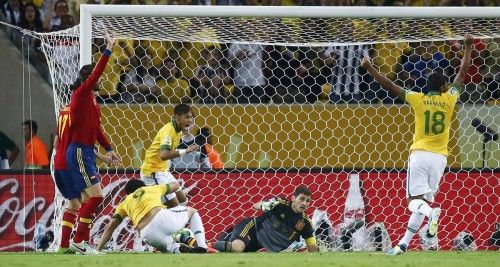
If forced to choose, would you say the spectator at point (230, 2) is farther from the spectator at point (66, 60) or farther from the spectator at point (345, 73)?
the spectator at point (66, 60)

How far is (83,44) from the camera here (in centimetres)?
1401

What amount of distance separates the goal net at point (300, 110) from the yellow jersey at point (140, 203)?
4.41ft

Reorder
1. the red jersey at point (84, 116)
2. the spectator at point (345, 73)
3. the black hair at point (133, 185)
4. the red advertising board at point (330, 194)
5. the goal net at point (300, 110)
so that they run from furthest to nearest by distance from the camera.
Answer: the spectator at point (345, 73) → the red advertising board at point (330, 194) → the goal net at point (300, 110) → the black hair at point (133, 185) → the red jersey at point (84, 116)

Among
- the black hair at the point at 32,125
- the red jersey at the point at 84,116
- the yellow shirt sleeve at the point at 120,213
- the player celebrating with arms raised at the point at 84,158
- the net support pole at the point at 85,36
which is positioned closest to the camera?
the red jersey at the point at 84,116

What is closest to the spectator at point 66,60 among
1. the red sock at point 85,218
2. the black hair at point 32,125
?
the black hair at point 32,125

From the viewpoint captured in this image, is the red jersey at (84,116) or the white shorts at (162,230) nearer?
the red jersey at (84,116)

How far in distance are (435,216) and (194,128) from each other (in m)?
5.34

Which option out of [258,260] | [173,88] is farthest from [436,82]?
[173,88]

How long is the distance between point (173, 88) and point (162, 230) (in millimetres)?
3466

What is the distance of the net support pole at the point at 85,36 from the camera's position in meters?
13.9

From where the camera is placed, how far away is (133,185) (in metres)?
14.5

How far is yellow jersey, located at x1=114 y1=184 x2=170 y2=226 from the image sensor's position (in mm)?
14195

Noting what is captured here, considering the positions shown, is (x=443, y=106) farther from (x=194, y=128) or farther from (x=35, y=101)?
(x=35, y=101)

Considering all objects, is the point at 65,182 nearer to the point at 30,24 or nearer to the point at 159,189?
the point at 159,189
